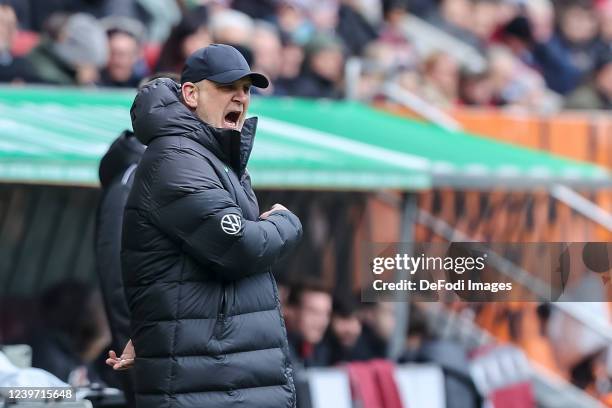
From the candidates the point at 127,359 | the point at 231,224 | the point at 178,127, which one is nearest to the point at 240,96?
the point at 178,127

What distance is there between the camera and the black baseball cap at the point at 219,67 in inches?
192

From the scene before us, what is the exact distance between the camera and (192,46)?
958 cm

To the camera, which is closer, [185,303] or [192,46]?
[185,303]

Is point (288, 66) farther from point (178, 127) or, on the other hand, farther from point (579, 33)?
point (178, 127)

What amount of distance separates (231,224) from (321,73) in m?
7.13

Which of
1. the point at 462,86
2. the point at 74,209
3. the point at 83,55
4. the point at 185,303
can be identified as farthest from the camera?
the point at 462,86

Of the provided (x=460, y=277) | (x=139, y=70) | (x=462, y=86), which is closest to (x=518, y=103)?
(x=462, y=86)

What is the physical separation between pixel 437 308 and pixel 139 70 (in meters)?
2.64

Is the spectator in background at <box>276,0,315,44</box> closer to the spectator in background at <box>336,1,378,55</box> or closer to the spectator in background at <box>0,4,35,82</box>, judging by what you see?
the spectator in background at <box>336,1,378,55</box>

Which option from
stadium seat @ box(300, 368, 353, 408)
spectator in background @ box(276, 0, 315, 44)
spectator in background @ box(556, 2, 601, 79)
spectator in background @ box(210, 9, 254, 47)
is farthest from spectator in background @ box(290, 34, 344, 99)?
spectator in background @ box(556, 2, 601, 79)

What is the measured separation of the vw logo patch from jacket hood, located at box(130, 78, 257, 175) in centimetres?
28

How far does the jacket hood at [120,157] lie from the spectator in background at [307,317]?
2.92m

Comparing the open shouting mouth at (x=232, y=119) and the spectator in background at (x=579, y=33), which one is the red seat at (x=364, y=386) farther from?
the spectator in background at (x=579, y=33)

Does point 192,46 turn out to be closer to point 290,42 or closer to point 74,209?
point 74,209
